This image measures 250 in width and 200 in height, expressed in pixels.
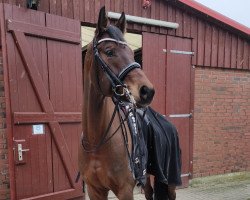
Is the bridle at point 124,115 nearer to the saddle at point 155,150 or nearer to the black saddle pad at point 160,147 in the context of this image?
the saddle at point 155,150

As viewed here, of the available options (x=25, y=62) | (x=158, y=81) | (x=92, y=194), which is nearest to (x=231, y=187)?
(x=158, y=81)

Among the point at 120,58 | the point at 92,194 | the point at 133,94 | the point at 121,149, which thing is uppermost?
the point at 120,58

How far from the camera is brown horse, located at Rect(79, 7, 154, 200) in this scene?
215 centimetres

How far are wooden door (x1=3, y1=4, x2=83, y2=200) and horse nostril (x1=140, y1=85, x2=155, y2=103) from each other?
2.20 metres

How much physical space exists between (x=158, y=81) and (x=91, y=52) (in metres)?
3.08

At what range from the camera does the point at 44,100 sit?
3969 millimetres

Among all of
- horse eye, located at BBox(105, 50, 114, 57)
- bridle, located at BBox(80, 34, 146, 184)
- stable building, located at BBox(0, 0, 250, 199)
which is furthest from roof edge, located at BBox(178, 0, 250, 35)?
horse eye, located at BBox(105, 50, 114, 57)

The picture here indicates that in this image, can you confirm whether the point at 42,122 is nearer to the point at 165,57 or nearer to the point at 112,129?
the point at 112,129

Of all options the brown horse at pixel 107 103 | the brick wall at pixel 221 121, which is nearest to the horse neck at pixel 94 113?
the brown horse at pixel 107 103

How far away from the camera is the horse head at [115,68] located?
206 cm

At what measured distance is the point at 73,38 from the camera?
14.0 feet

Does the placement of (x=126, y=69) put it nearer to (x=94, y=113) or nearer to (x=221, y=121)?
(x=94, y=113)

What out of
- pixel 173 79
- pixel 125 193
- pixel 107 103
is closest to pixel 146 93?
pixel 107 103

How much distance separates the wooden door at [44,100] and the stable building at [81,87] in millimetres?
13
